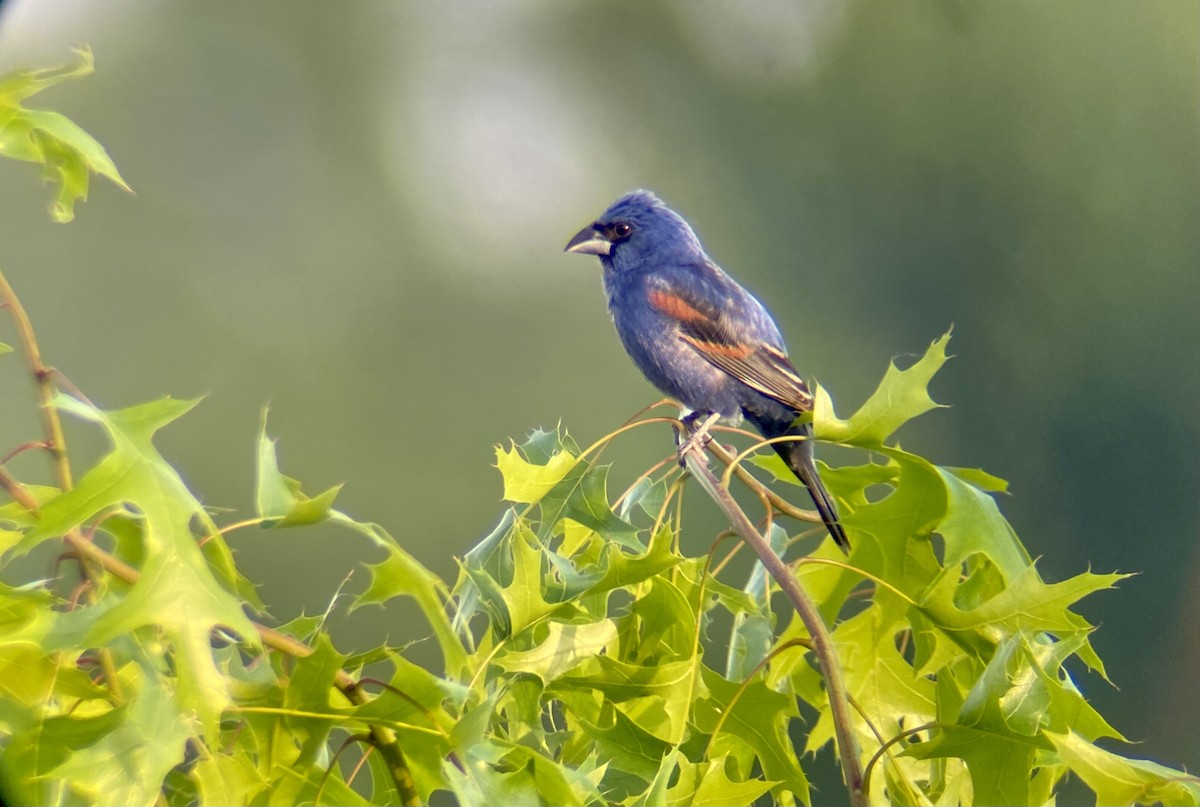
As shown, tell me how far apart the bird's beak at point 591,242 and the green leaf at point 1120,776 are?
1984 mm

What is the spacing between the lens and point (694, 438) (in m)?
1.79

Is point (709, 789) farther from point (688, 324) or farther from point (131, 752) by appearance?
point (688, 324)

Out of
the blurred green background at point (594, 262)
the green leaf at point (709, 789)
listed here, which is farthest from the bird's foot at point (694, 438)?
the blurred green background at point (594, 262)

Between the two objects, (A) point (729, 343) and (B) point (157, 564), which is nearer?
(B) point (157, 564)

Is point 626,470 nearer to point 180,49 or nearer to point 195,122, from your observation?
point 195,122

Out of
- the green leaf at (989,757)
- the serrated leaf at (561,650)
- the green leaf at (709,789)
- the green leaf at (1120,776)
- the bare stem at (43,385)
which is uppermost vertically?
the bare stem at (43,385)

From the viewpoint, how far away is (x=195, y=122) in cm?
1139

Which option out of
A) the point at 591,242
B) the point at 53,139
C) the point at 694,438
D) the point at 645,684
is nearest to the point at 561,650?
the point at 645,684

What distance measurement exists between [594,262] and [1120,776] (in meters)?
9.43

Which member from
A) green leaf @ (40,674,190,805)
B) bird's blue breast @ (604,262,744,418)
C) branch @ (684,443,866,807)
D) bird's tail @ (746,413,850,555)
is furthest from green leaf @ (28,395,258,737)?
bird's blue breast @ (604,262,744,418)

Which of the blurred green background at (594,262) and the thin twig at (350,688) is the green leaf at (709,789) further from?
the blurred green background at (594,262)

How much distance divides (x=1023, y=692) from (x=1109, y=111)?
11.1m

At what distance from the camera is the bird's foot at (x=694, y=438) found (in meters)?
1.69

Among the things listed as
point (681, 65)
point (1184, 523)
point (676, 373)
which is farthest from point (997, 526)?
point (681, 65)
